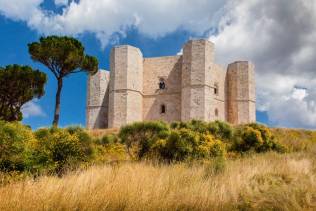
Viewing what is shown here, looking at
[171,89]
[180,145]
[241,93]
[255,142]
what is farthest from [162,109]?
[180,145]

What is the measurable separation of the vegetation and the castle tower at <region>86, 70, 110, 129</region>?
1079 centimetres

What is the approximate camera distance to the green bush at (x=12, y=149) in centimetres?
768

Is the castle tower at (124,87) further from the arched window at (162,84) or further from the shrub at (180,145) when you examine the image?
the shrub at (180,145)

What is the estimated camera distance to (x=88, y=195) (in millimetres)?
4402

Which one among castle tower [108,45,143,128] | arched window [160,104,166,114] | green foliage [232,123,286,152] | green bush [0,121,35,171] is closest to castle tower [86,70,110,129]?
castle tower [108,45,143,128]

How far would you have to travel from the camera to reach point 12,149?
773cm

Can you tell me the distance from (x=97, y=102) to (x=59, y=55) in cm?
1178

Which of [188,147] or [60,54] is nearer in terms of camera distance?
[188,147]

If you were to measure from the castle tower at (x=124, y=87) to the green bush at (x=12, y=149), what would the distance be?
64.5 feet

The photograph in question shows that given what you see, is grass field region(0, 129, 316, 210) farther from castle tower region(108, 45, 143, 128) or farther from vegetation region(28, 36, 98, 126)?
castle tower region(108, 45, 143, 128)

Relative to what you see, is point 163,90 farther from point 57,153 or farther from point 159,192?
point 159,192

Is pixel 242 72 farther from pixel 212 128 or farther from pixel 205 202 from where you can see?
pixel 205 202

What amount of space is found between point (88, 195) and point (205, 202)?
1555 mm

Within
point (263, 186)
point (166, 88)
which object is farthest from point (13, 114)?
point (263, 186)
